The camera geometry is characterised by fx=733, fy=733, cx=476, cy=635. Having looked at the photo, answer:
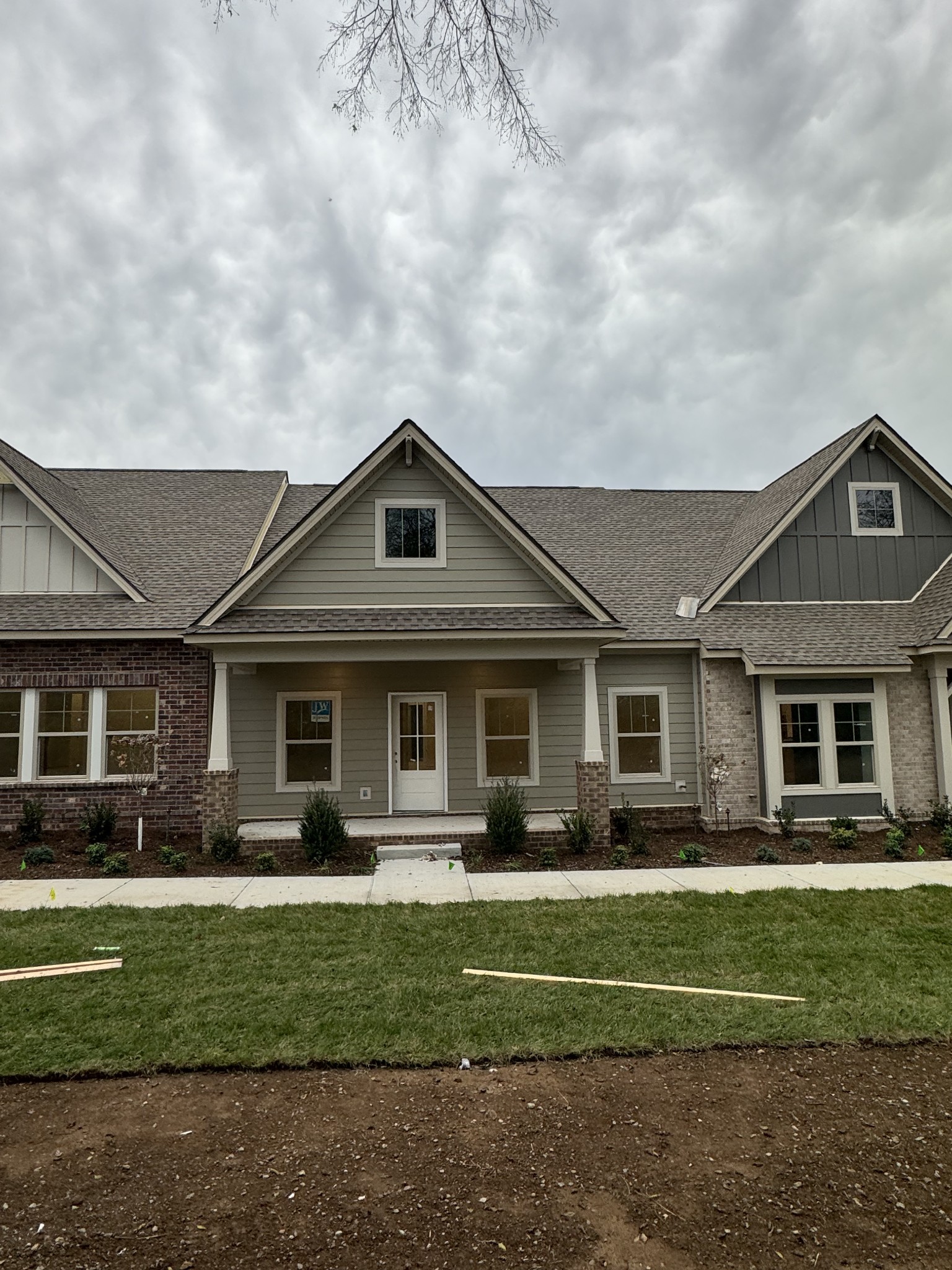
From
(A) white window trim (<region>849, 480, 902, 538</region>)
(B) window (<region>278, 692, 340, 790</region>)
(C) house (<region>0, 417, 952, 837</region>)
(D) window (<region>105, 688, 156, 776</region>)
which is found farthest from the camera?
(A) white window trim (<region>849, 480, 902, 538</region>)

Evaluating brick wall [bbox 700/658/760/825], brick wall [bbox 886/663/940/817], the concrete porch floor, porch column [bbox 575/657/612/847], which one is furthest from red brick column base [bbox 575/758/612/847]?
brick wall [bbox 886/663/940/817]

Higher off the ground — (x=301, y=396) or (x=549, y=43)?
(x=301, y=396)

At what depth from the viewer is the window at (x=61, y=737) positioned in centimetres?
1223

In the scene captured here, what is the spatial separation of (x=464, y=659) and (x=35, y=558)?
7888mm

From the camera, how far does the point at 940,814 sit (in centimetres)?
1236

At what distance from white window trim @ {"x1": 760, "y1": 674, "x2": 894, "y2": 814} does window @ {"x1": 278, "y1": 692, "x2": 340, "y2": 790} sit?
7.37 metres

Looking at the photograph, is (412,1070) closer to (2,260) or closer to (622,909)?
(622,909)

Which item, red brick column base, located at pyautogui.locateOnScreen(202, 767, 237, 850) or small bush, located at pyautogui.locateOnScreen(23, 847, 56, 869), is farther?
red brick column base, located at pyautogui.locateOnScreen(202, 767, 237, 850)

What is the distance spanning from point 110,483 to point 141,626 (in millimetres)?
6413

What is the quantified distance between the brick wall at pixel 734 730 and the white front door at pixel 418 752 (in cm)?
471

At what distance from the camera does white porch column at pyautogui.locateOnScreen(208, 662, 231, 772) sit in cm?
1069

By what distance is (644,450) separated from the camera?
41.0m

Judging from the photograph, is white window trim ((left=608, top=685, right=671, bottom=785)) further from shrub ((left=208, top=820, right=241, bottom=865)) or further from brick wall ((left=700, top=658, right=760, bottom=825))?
shrub ((left=208, top=820, right=241, bottom=865))

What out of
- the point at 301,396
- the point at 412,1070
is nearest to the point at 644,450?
the point at 301,396
